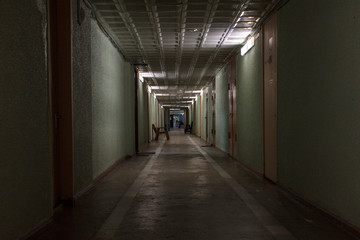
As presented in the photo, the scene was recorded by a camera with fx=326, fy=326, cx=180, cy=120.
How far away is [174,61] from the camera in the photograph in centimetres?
1022

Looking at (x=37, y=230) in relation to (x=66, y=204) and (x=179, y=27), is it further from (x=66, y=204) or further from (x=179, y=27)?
(x=179, y=27)

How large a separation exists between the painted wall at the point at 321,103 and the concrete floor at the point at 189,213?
1.23 ft

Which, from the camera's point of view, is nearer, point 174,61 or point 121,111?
point 121,111

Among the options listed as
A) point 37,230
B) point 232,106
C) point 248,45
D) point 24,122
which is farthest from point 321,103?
point 232,106

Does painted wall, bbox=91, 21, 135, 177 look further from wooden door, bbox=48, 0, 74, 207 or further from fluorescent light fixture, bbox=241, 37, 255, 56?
fluorescent light fixture, bbox=241, 37, 255, 56

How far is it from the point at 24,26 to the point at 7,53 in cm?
45

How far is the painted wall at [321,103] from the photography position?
3.12m

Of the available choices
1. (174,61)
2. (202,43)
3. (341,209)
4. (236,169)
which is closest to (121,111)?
(174,61)

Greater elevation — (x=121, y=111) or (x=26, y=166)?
(x=121, y=111)

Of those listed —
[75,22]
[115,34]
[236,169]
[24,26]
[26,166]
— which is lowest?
[236,169]

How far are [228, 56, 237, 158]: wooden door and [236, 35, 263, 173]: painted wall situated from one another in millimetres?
453

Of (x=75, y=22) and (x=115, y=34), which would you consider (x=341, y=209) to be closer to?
(x=75, y=22)

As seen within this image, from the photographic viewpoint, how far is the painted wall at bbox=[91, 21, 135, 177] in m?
6.13

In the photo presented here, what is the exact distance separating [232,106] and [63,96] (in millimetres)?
6395
